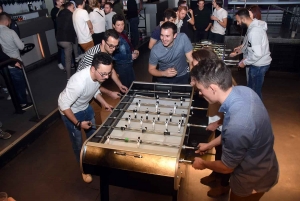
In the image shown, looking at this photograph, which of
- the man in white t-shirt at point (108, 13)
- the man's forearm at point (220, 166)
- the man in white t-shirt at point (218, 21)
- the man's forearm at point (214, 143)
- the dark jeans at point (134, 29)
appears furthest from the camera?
the dark jeans at point (134, 29)

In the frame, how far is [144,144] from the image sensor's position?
1.96m

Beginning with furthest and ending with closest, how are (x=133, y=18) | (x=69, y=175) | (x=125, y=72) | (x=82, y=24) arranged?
(x=133, y=18) < (x=82, y=24) < (x=125, y=72) < (x=69, y=175)

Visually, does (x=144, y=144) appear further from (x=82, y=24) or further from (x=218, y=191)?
(x=82, y=24)

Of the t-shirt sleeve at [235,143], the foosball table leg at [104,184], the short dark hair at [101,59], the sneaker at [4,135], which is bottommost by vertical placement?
the sneaker at [4,135]

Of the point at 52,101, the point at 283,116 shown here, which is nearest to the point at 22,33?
the point at 52,101

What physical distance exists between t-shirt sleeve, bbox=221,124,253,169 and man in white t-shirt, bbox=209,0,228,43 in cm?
478

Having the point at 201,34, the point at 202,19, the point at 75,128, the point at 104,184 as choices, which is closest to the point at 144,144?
the point at 104,184

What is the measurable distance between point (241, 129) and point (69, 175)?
233 centimetres

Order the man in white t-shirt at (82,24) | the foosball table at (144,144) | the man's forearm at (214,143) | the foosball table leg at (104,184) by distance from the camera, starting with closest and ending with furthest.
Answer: the foosball table at (144,144)
the foosball table leg at (104,184)
the man's forearm at (214,143)
the man in white t-shirt at (82,24)

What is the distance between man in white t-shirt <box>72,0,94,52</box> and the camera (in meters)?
4.62

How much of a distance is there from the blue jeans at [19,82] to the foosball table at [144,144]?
245cm

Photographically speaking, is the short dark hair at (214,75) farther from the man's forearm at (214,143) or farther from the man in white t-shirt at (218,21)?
the man in white t-shirt at (218,21)

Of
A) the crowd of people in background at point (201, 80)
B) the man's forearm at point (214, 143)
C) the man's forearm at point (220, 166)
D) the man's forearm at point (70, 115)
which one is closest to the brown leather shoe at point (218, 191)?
the crowd of people in background at point (201, 80)

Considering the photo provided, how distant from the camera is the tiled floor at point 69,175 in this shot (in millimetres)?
2625
